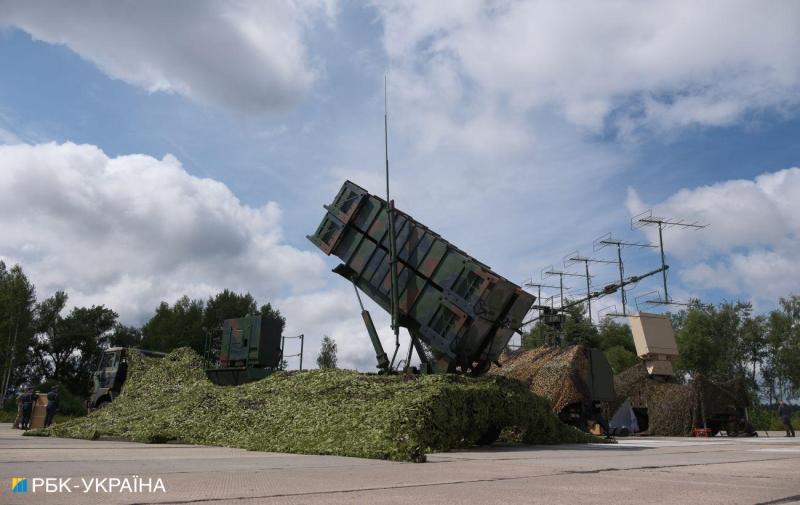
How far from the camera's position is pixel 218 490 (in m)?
4.25

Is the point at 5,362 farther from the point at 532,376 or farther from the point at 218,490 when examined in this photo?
the point at 218,490

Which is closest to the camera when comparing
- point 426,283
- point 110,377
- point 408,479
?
point 408,479

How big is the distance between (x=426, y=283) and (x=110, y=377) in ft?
45.8

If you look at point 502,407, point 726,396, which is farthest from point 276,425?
point 726,396

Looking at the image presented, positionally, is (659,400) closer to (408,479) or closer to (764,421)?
(764,421)

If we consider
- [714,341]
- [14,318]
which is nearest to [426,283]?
[14,318]

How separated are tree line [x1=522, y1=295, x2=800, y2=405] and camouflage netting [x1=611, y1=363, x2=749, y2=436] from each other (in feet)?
85.2

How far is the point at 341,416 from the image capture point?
9836mm

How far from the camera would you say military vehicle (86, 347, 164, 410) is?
66.7 feet

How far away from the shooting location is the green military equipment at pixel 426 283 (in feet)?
41.2

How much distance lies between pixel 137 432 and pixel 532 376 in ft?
44.6

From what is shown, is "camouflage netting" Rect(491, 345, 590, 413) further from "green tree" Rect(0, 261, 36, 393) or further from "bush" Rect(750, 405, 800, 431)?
"green tree" Rect(0, 261, 36, 393)

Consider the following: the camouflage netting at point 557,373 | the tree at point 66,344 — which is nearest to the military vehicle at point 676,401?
the camouflage netting at point 557,373

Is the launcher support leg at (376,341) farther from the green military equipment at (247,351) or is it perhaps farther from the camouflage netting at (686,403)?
the camouflage netting at (686,403)
